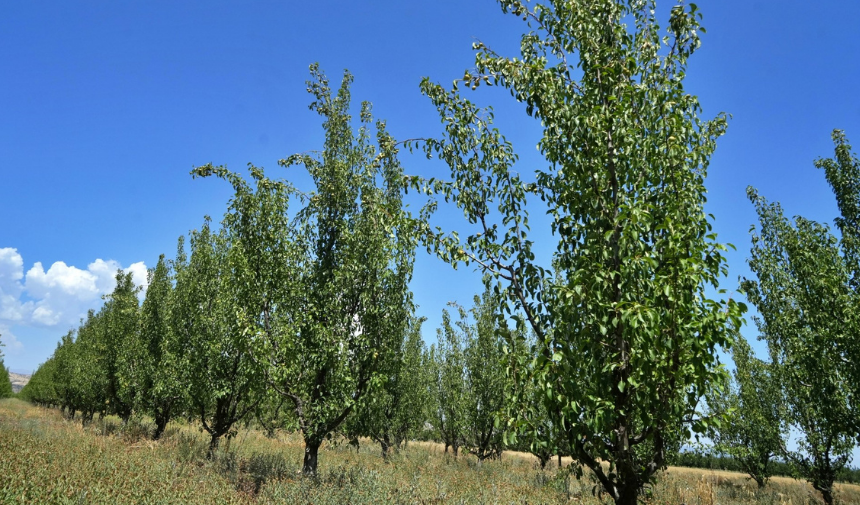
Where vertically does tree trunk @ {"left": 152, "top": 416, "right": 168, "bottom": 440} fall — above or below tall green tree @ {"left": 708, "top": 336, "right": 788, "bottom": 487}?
below

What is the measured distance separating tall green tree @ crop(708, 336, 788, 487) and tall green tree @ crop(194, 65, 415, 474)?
52.9ft

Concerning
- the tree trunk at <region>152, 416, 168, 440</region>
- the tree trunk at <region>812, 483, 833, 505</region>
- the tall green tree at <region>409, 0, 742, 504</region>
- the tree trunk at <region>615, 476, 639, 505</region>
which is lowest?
the tree trunk at <region>152, 416, 168, 440</region>

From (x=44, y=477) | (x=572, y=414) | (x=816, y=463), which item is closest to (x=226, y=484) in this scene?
(x=44, y=477)

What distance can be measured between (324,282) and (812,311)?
1307cm

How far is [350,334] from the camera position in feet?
34.1

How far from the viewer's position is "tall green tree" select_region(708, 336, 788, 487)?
1952cm

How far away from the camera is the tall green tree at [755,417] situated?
1952 centimetres

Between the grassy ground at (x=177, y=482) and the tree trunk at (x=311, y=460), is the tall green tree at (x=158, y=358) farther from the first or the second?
the tree trunk at (x=311, y=460)

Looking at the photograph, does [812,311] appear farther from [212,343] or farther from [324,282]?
[212,343]

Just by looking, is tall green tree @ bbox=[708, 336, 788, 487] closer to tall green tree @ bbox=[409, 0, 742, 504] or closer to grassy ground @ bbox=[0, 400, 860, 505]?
grassy ground @ bbox=[0, 400, 860, 505]

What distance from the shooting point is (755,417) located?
19797mm

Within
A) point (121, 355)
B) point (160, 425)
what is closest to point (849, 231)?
point (160, 425)

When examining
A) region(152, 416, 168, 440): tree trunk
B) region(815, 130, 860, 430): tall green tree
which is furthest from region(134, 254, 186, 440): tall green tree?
region(815, 130, 860, 430): tall green tree

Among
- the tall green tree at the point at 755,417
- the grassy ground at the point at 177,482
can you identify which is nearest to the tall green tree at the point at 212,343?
the grassy ground at the point at 177,482
